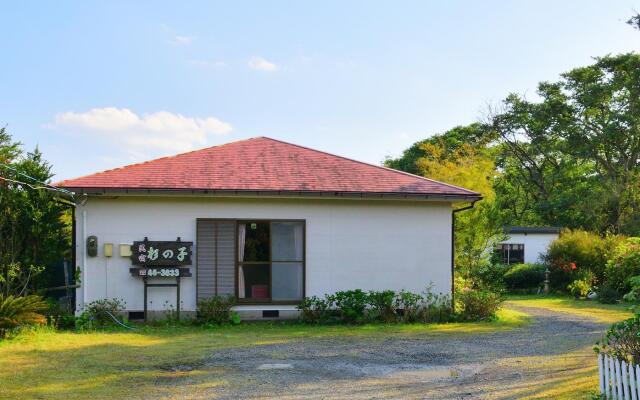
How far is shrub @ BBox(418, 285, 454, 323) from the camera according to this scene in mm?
13258

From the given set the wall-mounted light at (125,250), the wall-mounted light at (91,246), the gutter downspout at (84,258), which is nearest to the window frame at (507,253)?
the wall-mounted light at (125,250)

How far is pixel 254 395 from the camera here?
6949mm

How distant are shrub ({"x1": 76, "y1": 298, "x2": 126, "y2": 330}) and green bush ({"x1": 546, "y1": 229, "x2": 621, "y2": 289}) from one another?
16.3m

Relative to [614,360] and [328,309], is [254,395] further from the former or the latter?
[328,309]

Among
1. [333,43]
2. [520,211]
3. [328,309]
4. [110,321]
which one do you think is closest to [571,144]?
[520,211]

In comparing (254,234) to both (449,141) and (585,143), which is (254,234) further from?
(449,141)

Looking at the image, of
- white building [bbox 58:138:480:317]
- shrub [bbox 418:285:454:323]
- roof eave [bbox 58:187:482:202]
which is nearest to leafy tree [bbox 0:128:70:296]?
white building [bbox 58:138:480:317]

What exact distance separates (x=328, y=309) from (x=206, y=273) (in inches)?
106

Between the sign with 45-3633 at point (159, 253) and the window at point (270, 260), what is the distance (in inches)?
45.5

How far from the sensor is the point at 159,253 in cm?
1270

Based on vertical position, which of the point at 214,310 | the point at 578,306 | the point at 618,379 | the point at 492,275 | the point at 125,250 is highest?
the point at 125,250

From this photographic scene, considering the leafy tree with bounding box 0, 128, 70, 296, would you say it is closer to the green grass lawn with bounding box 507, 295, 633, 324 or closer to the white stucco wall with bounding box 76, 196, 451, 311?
the white stucco wall with bounding box 76, 196, 451, 311

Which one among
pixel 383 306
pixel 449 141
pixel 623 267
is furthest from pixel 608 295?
pixel 449 141

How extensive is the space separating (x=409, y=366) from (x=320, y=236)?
201 inches
